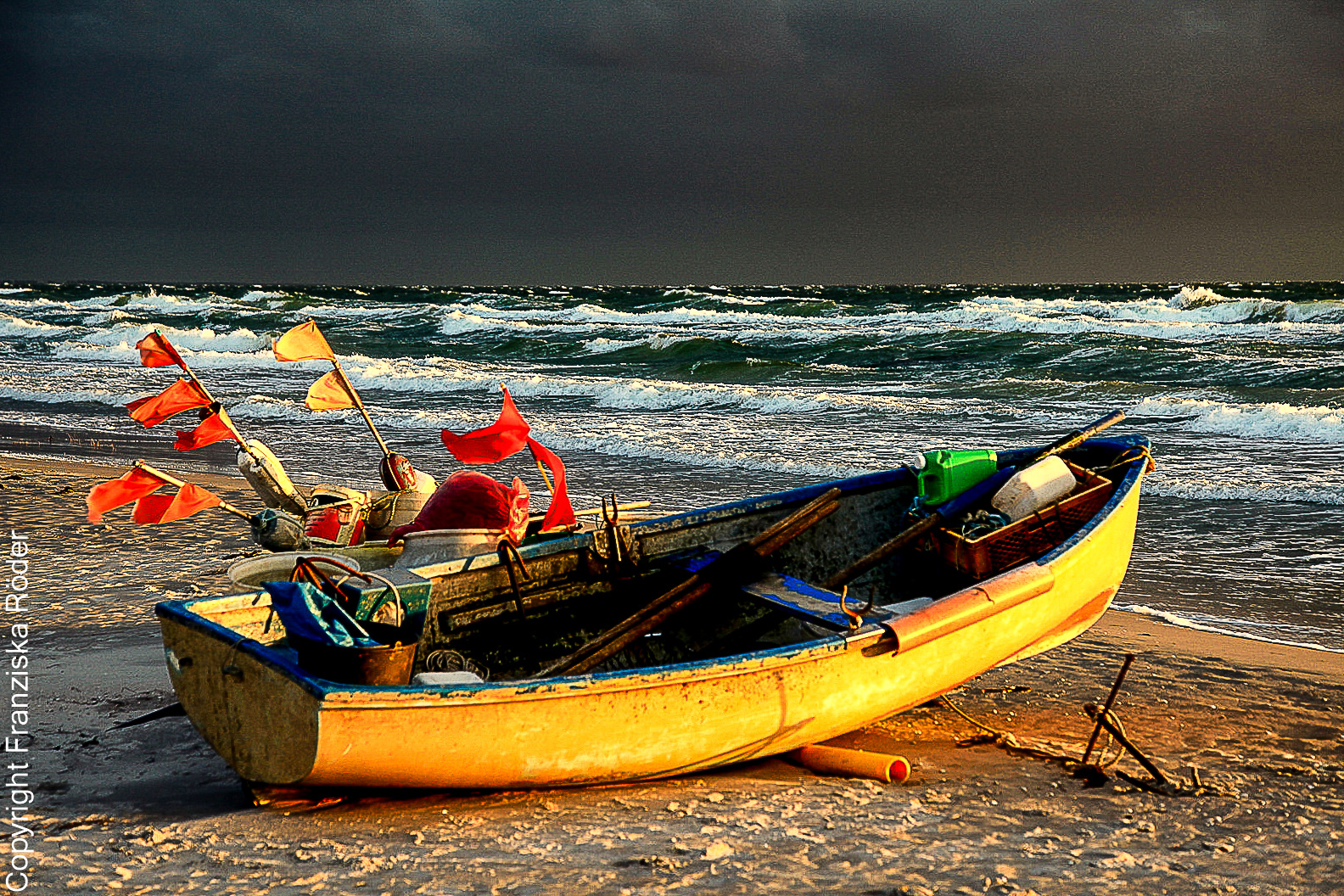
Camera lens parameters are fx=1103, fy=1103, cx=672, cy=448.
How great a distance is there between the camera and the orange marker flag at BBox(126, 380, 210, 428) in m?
7.21

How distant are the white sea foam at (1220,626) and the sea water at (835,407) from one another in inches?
0.9

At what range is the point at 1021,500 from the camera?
5875mm

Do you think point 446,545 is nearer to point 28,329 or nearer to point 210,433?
point 210,433

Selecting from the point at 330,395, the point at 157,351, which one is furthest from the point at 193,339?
the point at 330,395

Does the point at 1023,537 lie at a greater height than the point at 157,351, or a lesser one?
lesser

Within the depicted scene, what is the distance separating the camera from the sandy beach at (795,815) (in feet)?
11.7

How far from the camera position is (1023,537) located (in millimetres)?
5879

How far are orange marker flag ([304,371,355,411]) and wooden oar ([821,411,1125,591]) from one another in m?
3.80

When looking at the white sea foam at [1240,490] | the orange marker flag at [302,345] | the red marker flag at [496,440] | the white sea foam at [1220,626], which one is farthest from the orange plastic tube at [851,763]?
the white sea foam at [1240,490]

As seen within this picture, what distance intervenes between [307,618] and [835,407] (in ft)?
47.4

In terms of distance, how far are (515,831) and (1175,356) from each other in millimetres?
23589

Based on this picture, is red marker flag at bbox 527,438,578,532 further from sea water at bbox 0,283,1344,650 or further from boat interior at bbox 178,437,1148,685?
sea water at bbox 0,283,1344,650

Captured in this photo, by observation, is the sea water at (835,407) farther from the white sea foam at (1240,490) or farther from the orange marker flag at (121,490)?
the orange marker flag at (121,490)

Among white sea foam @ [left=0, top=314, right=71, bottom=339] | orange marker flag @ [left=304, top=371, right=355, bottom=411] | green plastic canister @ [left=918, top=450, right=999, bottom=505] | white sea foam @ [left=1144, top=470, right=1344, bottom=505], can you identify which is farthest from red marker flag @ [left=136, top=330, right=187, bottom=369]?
white sea foam @ [left=0, top=314, right=71, bottom=339]
